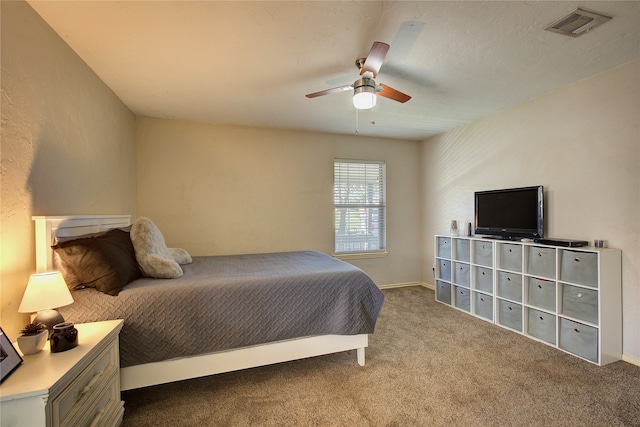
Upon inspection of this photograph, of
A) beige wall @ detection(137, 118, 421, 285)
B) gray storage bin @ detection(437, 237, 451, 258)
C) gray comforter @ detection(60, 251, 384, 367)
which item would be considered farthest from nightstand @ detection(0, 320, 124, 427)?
gray storage bin @ detection(437, 237, 451, 258)

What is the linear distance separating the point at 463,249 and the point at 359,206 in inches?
62.9

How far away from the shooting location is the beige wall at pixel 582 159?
2326 millimetres

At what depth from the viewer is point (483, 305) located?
333cm

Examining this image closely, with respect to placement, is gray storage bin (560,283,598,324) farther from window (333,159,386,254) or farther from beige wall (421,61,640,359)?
window (333,159,386,254)

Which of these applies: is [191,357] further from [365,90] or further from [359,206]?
[359,206]

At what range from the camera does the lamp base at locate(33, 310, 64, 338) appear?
144 centimetres

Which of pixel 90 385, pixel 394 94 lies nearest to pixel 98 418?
pixel 90 385

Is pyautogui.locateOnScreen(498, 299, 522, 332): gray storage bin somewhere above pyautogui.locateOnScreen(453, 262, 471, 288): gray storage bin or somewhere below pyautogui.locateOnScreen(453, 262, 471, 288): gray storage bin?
below

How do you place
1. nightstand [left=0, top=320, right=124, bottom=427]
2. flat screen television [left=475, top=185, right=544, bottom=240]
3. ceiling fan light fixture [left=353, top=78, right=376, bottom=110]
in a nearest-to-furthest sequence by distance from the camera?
nightstand [left=0, top=320, right=124, bottom=427] < ceiling fan light fixture [left=353, top=78, right=376, bottom=110] < flat screen television [left=475, top=185, right=544, bottom=240]

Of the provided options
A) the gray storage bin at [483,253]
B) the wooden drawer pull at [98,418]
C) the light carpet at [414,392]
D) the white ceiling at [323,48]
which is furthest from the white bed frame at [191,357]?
the gray storage bin at [483,253]

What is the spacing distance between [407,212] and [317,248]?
65.8 inches

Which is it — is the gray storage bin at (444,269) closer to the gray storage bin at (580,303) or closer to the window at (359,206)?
the window at (359,206)

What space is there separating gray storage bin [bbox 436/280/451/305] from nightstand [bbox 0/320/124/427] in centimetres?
361

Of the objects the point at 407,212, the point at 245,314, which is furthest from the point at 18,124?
the point at 407,212
